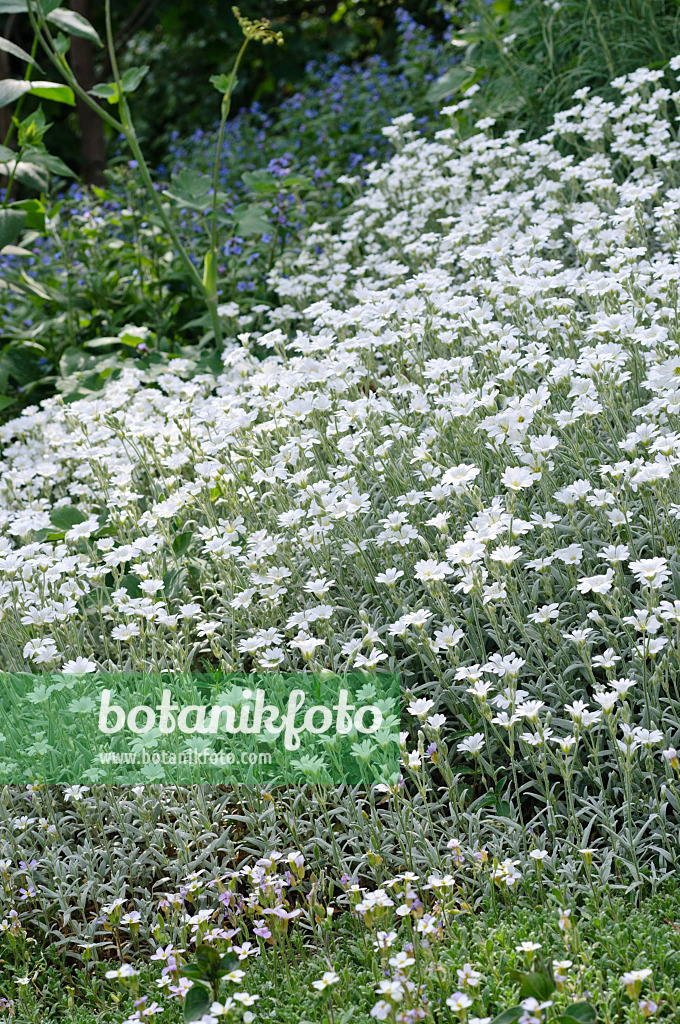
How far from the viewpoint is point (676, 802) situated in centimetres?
228

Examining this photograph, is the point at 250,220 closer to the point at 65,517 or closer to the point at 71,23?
the point at 71,23

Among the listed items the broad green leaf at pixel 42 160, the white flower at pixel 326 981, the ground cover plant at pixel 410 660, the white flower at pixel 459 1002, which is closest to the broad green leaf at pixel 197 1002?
the ground cover plant at pixel 410 660

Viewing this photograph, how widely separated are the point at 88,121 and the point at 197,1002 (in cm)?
804

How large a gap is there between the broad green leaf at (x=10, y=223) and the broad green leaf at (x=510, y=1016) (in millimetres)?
4404

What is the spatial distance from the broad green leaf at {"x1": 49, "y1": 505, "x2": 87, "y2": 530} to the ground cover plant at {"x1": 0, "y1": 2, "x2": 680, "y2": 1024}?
0.4 inches

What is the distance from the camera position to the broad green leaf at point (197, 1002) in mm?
2031

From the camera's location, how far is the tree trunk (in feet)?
27.0

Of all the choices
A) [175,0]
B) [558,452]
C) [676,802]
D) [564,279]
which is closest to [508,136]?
[564,279]

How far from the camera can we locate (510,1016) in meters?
1.82

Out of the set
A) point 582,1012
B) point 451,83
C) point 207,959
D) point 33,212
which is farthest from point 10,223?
point 582,1012

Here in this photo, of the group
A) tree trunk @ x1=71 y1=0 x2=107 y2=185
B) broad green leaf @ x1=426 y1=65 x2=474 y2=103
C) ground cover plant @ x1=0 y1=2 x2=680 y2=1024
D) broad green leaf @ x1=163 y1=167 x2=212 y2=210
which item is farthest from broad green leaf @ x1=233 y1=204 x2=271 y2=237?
tree trunk @ x1=71 y1=0 x2=107 y2=185

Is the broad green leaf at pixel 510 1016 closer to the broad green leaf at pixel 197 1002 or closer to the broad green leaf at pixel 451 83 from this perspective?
the broad green leaf at pixel 197 1002

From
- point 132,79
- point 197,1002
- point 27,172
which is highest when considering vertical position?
point 132,79

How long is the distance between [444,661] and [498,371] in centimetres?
129
